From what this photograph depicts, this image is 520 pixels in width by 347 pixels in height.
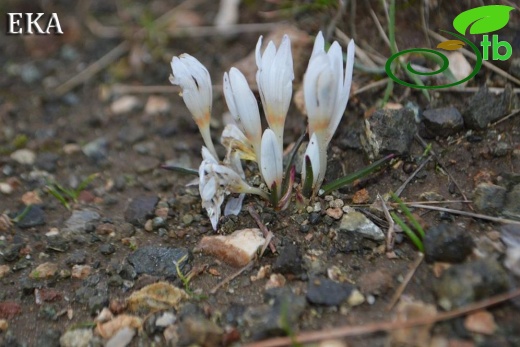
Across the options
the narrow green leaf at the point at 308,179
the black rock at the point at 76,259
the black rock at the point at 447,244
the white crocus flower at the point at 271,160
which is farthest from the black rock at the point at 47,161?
the black rock at the point at 447,244

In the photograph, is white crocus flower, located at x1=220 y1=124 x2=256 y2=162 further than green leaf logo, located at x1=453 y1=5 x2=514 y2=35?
No

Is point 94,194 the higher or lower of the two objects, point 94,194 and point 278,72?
the lower

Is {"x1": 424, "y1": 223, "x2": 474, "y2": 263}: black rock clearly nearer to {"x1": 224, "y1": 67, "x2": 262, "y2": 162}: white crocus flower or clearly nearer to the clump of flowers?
the clump of flowers

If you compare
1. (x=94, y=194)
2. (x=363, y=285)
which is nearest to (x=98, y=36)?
(x=94, y=194)

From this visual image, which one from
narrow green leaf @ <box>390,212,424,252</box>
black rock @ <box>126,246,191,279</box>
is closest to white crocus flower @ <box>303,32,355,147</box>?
narrow green leaf @ <box>390,212,424,252</box>

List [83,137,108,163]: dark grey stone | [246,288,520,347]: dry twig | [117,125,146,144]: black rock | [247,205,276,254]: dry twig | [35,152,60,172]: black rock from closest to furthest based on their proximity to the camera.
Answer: [246,288,520,347]: dry twig
[247,205,276,254]: dry twig
[35,152,60,172]: black rock
[83,137,108,163]: dark grey stone
[117,125,146,144]: black rock

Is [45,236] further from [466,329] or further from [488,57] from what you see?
[488,57]

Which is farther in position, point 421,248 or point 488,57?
point 488,57
